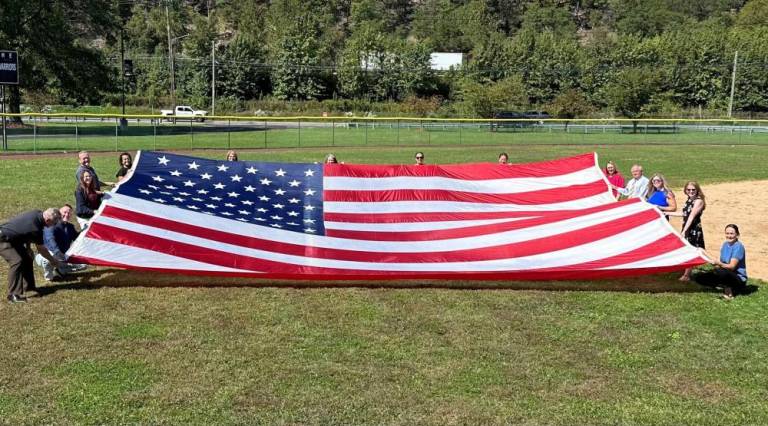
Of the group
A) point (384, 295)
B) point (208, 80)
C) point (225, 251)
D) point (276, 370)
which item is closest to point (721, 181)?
point (384, 295)

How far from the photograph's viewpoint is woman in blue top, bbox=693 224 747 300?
9.05 meters

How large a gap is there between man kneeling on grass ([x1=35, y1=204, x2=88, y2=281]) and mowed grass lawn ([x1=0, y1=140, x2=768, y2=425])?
287 millimetres

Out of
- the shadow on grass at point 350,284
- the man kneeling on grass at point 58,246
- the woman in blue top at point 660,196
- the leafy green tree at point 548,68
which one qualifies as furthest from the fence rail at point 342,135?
the leafy green tree at point 548,68

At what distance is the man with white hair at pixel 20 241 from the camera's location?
27.4 feet

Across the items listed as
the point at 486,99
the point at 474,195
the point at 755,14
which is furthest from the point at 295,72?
the point at 755,14

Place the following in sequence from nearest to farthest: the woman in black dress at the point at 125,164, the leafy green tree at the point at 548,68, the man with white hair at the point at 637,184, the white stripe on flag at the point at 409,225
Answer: the white stripe on flag at the point at 409,225, the woman in black dress at the point at 125,164, the man with white hair at the point at 637,184, the leafy green tree at the point at 548,68

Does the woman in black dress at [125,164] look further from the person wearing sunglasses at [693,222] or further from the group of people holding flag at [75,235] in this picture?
the person wearing sunglasses at [693,222]

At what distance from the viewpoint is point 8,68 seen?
2478 centimetres

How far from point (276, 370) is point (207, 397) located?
81 centimetres

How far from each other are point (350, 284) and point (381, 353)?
274cm

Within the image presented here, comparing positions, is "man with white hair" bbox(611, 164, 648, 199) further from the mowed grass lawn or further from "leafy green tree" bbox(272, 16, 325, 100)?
"leafy green tree" bbox(272, 16, 325, 100)

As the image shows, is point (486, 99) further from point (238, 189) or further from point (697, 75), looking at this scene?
point (238, 189)

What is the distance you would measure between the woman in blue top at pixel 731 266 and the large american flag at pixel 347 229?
514 millimetres

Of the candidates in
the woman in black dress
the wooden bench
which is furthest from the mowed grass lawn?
the wooden bench
